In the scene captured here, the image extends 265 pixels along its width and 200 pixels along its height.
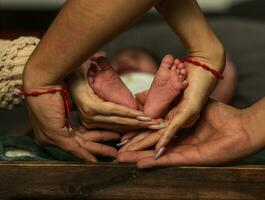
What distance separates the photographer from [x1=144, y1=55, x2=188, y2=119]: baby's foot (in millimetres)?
845

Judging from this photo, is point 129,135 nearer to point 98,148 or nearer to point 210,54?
point 98,148

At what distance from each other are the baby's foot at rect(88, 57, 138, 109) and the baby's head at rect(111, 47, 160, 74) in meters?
1.01

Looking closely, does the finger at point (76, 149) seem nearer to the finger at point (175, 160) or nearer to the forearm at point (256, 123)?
the finger at point (175, 160)

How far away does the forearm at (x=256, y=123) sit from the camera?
84cm

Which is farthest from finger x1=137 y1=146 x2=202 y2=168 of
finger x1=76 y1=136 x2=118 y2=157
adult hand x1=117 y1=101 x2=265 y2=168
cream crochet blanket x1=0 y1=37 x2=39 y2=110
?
cream crochet blanket x1=0 y1=37 x2=39 y2=110

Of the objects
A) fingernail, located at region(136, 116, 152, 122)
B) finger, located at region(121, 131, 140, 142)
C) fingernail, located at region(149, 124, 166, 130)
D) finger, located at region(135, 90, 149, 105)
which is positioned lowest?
finger, located at region(121, 131, 140, 142)

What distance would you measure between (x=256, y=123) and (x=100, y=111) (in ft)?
0.85

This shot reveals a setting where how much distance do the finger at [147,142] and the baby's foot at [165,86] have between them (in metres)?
0.03

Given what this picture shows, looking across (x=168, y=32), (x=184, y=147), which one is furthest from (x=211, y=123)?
(x=168, y=32)

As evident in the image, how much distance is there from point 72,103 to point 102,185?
17cm

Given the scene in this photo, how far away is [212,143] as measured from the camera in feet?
2.76

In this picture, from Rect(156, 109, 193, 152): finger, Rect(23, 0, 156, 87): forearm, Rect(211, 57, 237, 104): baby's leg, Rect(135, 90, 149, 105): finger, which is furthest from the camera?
Rect(211, 57, 237, 104): baby's leg

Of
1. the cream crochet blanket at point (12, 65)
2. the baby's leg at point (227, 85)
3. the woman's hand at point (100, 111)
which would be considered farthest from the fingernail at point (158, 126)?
the baby's leg at point (227, 85)

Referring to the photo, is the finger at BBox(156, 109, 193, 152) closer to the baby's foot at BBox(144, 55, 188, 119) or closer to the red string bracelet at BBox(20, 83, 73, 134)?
the baby's foot at BBox(144, 55, 188, 119)
